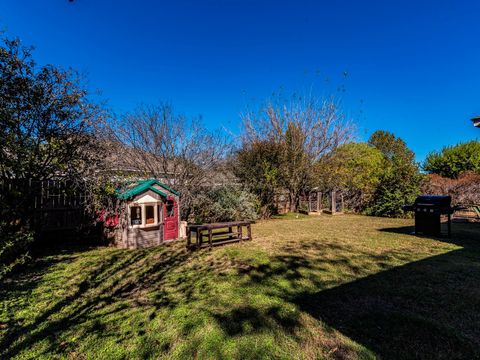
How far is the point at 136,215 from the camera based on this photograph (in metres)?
8.09

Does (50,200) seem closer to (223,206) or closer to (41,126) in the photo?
(41,126)

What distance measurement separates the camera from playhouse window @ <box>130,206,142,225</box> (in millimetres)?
7922

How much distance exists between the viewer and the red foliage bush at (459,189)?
46.1ft

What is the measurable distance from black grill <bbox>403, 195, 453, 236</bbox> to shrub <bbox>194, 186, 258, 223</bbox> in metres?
7.51

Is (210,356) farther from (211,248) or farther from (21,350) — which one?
(211,248)

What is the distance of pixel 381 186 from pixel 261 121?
30.8 ft

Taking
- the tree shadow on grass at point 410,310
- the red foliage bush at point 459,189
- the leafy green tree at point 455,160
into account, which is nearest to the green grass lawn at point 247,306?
the tree shadow on grass at point 410,310

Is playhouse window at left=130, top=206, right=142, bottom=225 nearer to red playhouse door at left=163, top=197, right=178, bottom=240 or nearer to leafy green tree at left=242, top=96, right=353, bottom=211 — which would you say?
red playhouse door at left=163, top=197, right=178, bottom=240

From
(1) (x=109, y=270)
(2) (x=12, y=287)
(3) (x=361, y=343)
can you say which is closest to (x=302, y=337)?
(3) (x=361, y=343)

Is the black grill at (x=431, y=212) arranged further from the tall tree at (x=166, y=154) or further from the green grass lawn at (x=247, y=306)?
the tall tree at (x=166, y=154)

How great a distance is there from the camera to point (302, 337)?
2916 mm

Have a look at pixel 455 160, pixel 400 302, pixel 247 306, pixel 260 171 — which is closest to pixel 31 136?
pixel 247 306

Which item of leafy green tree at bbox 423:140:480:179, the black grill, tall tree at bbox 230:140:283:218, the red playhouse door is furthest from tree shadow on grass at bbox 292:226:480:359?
leafy green tree at bbox 423:140:480:179

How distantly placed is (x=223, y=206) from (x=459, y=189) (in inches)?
556
